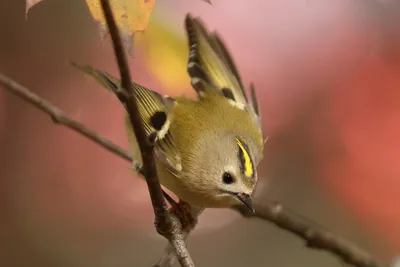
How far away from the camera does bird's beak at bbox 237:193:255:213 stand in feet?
1.93

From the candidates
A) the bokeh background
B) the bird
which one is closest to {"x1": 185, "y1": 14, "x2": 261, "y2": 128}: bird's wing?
the bird

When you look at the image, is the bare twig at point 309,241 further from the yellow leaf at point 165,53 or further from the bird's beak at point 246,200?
the yellow leaf at point 165,53

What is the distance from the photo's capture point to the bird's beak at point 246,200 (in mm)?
588

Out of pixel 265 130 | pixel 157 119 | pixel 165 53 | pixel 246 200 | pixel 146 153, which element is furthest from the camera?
pixel 265 130

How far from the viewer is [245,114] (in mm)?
768

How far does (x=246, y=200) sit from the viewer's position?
59cm

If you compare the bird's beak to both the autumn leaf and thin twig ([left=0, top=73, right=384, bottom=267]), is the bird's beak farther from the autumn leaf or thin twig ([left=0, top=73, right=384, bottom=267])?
the autumn leaf

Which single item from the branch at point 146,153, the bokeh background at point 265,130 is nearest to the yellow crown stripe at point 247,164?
the branch at point 146,153

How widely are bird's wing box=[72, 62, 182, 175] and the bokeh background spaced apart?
0.48m

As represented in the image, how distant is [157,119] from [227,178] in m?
0.14

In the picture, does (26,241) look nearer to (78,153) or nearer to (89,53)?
(78,153)

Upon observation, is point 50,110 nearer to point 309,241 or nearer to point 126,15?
point 126,15

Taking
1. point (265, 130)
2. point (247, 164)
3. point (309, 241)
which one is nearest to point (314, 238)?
point (309, 241)

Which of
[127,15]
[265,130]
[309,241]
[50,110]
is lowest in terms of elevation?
[265,130]
